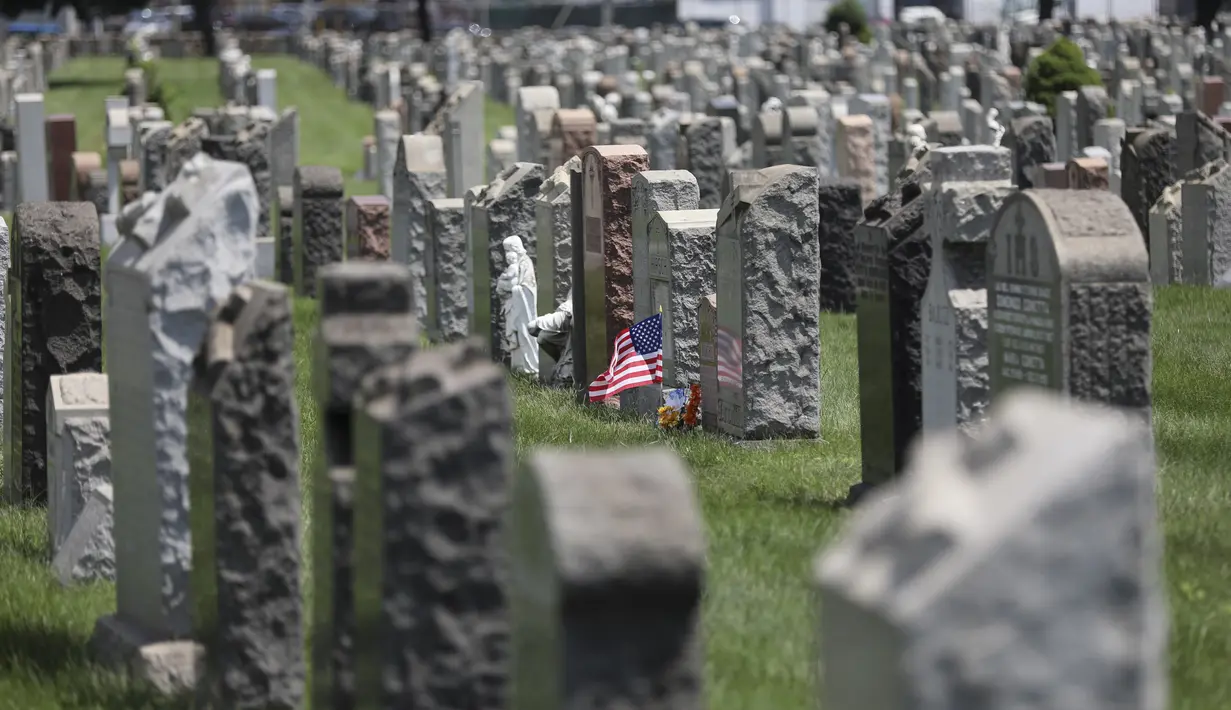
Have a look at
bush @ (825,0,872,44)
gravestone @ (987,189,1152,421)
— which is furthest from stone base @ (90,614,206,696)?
bush @ (825,0,872,44)

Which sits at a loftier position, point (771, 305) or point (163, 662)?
point (771, 305)

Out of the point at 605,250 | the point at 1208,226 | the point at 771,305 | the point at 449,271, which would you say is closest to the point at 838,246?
the point at 1208,226

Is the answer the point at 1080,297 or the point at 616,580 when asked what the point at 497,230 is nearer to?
the point at 1080,297

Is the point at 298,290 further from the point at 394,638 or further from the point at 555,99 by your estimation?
the point at 394,638

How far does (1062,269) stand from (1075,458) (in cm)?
421

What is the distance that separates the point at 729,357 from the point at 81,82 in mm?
49600

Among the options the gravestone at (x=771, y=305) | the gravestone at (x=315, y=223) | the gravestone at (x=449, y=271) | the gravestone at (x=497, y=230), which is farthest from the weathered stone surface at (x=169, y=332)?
the gravestone at (x=315, y=223)

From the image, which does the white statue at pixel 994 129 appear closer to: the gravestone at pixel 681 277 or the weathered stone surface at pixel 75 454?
the gravestone at pixel 681 277

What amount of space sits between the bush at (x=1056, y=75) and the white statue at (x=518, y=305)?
749 inches

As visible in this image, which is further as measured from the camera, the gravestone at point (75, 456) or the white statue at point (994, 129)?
the white statue at point (994, 129)

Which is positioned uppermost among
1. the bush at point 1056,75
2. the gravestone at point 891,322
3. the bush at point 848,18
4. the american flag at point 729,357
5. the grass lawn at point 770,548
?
the bush at point 848,18

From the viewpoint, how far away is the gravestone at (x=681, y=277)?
467 inches

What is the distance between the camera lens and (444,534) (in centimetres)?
471

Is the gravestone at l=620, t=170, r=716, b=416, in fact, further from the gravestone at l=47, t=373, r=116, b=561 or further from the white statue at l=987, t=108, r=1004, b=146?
the white statue at l=987, t=108, r=1004, b=146
